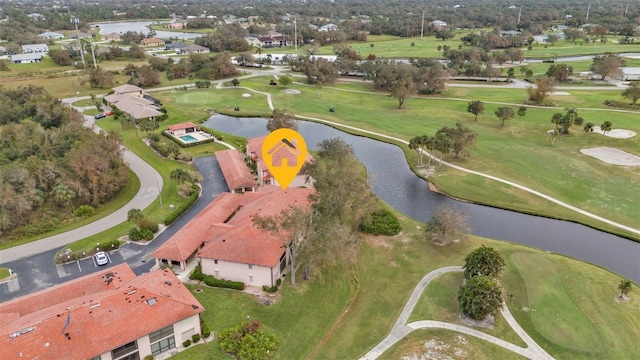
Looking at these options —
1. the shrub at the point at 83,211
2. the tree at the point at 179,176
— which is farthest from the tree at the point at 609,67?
the shrub at the point at 83,211

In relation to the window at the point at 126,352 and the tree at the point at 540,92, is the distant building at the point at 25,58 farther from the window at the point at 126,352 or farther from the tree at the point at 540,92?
the tree at the point at 540,92

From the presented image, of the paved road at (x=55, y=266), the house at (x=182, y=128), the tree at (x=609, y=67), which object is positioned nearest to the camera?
the paved road at (x=55, y=266)

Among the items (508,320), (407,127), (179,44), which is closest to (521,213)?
(508,320)

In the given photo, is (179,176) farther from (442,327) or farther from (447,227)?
(442,327)

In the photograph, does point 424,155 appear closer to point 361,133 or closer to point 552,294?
point 361,133

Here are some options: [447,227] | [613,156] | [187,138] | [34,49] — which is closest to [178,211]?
[187,138]
